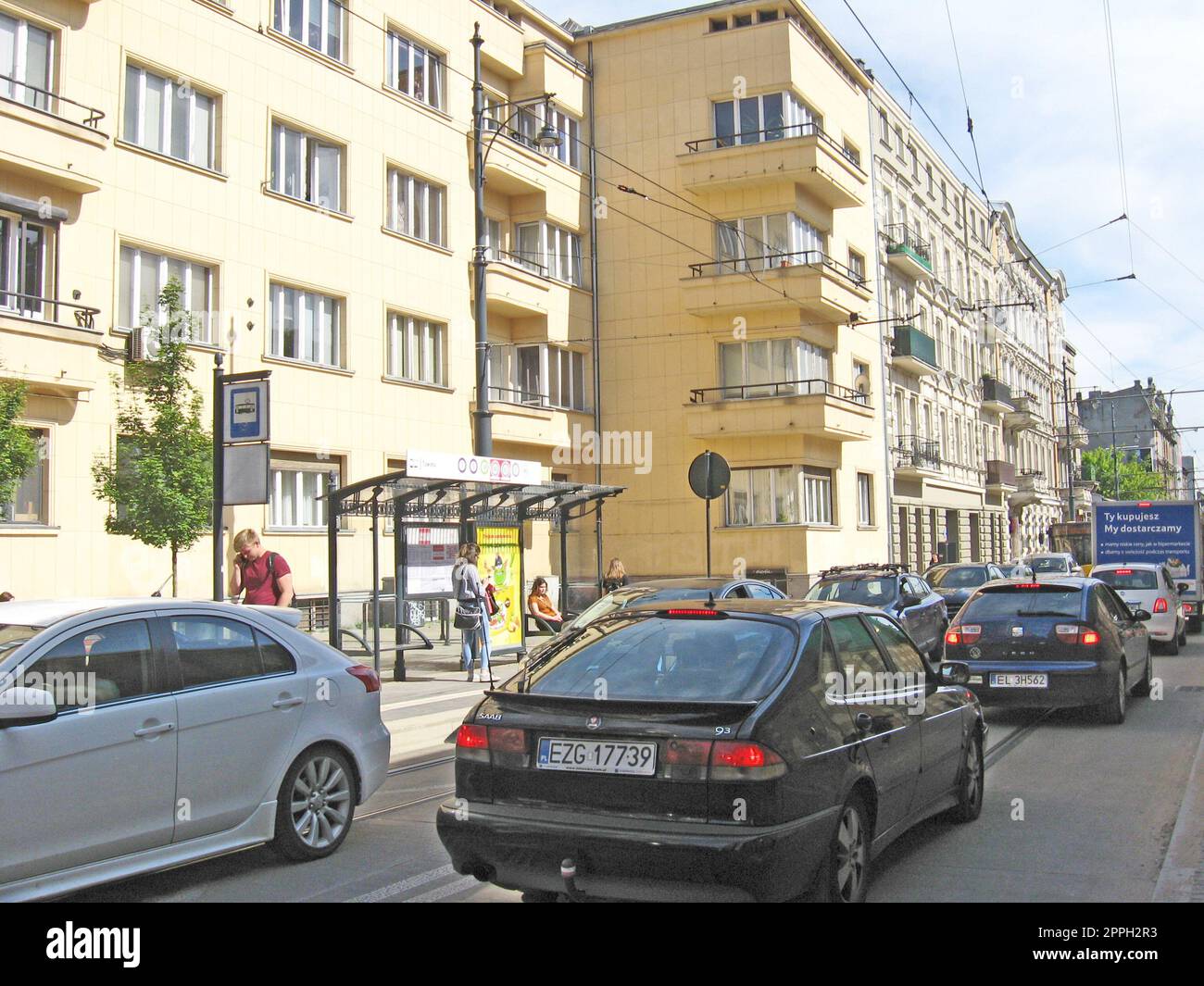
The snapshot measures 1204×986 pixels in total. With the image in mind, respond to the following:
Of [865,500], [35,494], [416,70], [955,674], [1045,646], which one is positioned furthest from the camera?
[865,500]

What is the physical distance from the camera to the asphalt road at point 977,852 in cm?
582

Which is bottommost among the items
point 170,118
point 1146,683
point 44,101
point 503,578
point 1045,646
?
point 1146,683

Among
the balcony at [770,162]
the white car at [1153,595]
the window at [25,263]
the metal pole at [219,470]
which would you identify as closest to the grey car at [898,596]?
the white car at [1153,595]

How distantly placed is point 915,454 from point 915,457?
0.15 m

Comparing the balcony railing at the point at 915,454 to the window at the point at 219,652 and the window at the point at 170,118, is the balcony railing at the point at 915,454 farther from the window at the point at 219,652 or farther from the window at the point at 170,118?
the window at the point at 219,652

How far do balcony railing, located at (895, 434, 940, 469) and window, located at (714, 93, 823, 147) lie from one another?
12.6 meters

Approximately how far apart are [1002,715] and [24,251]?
1527cm

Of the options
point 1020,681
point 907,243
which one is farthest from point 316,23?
point 907,243

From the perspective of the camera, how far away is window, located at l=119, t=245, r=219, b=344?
1927 centimetres

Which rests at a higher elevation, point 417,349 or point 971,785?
point 417,349

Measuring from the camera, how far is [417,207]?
2662 cm

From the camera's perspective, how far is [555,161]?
31.2m

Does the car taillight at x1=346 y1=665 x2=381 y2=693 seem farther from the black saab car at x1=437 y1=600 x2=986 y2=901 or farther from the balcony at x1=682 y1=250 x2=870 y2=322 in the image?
the balcony at x1=682 y1=250 x2=870 y2=322

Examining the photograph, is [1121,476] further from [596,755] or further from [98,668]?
[98,668]
